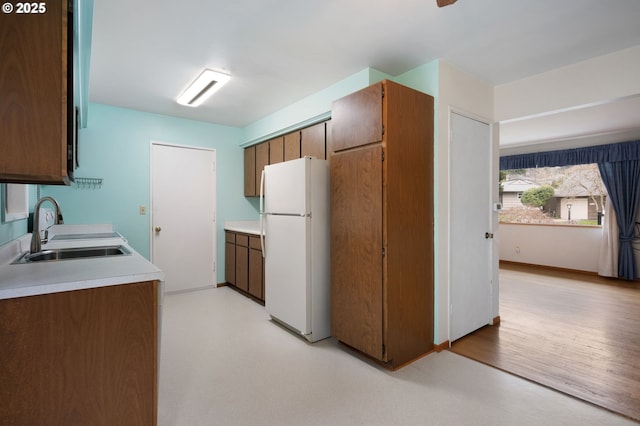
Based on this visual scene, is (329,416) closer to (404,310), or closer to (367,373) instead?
(367,373)

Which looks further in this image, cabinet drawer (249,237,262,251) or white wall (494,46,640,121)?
cabinet drawer (249,237,262,251)

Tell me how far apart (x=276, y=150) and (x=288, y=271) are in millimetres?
1875

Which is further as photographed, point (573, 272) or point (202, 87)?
point (573, 272)

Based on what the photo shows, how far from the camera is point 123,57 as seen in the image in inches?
104

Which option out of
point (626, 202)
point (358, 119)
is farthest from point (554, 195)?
point (358, 119)

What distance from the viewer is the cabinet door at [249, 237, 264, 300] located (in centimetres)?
391

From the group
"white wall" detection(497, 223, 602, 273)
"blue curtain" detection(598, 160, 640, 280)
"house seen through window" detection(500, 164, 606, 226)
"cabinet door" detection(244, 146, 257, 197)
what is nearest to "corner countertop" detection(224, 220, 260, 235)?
"cabinet door" detection(244, 146, 257, 197)

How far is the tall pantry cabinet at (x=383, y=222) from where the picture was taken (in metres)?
2.30

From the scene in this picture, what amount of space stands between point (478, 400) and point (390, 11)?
2.54 metres

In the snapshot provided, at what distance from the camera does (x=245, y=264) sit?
4.25 m

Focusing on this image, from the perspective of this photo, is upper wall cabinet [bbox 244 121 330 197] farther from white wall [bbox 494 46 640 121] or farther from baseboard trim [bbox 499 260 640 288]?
baseboard trim [bbox 499 260 640 288]

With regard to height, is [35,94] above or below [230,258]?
above

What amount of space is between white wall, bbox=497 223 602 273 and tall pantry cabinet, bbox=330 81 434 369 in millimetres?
4338

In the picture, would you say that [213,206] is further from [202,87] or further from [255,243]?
[202,87]
